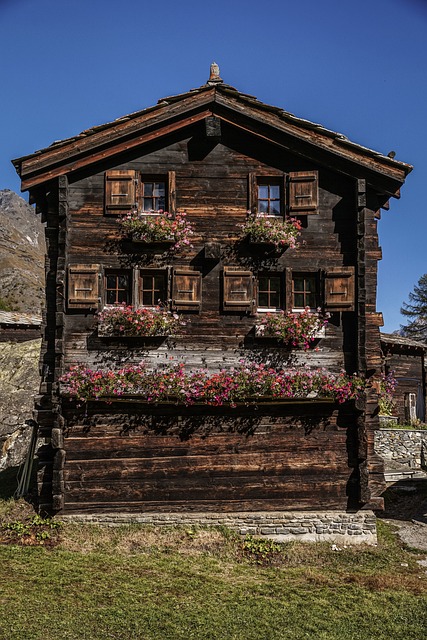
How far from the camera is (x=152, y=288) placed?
44.8 feet

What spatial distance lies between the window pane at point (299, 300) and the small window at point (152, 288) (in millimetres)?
3265

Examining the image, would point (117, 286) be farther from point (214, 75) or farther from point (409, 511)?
point (409, 511)

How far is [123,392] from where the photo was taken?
12.8 metres

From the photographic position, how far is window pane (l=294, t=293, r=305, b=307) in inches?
543

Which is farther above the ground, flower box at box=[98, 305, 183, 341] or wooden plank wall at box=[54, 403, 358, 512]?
flower box at box=[98, 305, 183, 341]

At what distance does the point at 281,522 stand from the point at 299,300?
541 cm

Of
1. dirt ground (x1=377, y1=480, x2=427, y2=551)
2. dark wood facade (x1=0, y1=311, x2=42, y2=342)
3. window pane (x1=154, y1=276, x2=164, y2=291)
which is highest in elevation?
window pane (x1=154, y1=276, x2=164, y2=291)

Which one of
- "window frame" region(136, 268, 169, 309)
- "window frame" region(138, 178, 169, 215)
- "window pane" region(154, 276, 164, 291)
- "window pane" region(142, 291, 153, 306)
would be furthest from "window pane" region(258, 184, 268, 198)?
"window pane" region(142, 291, 153, 306)

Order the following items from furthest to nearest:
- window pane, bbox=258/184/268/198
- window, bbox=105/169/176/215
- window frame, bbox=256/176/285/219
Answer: window pane, bbox=258/184/268/198, window frame, bbox=256/176/285/219, window, bbox=105/169/176/215

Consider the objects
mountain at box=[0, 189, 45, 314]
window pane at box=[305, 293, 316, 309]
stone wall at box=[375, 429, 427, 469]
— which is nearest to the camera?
window pane at box=[305, 293, 316, 309]

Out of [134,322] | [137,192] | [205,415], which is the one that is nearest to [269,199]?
[137,192]

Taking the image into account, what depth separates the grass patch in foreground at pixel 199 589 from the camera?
27.8ft

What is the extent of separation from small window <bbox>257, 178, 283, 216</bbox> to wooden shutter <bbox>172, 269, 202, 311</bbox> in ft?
8.06

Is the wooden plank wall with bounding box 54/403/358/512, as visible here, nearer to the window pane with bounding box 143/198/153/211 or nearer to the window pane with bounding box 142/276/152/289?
the window pane with bounding box 142/276/152/289
